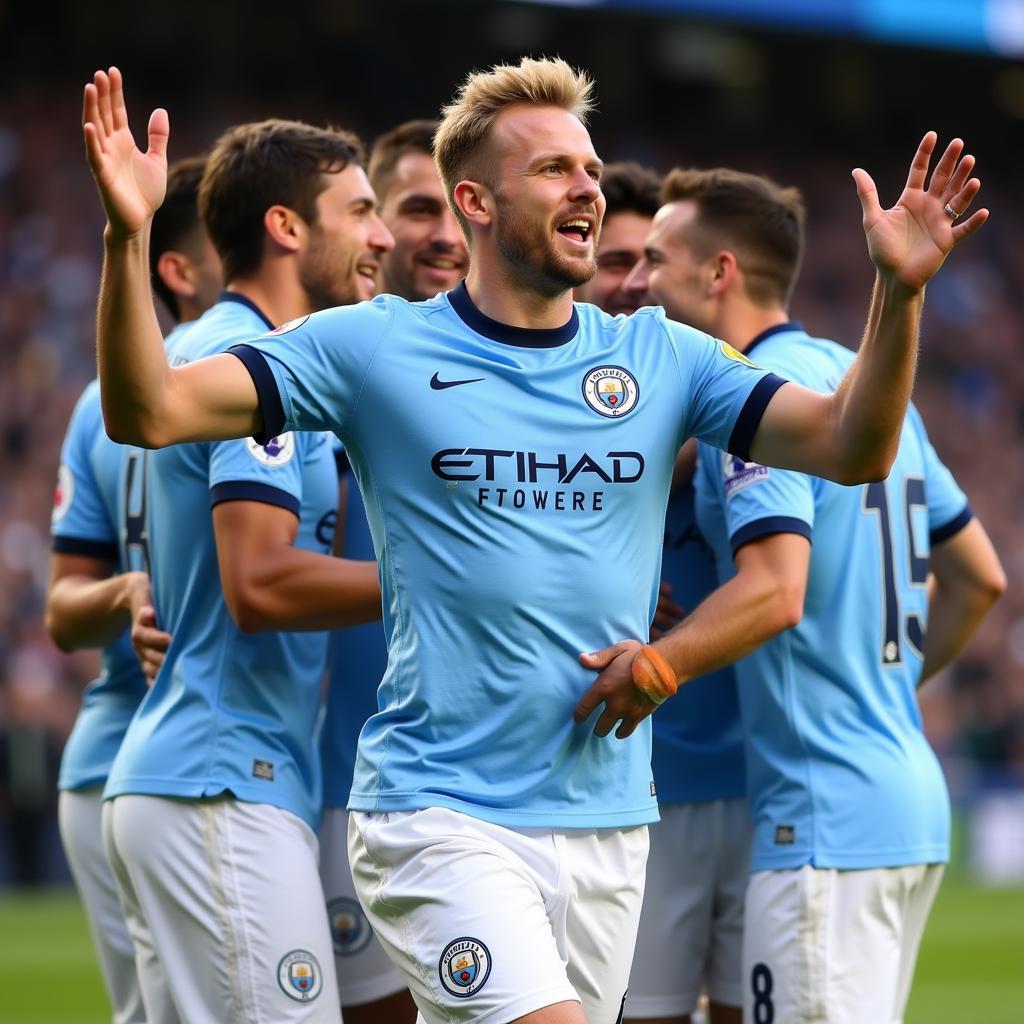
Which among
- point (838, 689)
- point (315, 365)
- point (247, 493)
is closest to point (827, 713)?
point (838, 689)

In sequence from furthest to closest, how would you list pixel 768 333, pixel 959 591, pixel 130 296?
1. pixel 959 591
2. pixel 768 333
3. pixel 130 296

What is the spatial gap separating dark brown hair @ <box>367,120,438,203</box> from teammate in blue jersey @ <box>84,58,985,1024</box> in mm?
1867

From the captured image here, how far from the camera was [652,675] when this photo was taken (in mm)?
3721

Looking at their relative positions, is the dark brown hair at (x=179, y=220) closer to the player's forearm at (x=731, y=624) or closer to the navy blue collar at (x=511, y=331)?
the navy blue collar at (x=511, y=331)

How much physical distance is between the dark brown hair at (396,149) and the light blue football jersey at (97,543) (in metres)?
1.25

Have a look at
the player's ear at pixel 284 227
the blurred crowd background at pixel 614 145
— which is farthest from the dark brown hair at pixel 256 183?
→ the blurred crowd background at pixel 614 145

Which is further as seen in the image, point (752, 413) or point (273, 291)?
point (273, 291)

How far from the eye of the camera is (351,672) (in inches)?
192

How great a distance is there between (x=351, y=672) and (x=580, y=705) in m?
1.29

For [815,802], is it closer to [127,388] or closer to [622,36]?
[127,388]

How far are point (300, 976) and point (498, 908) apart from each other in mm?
899

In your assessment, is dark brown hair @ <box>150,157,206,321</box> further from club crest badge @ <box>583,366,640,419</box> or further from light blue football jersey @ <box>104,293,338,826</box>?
club crest badge @ <box>583,366,640,419</box>

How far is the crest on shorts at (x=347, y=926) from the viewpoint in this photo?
15.7 feet

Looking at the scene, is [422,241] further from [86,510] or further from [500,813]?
[500,813]
